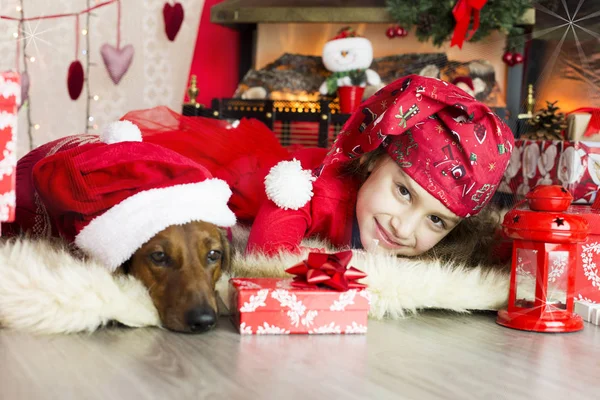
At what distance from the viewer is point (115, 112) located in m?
2.46

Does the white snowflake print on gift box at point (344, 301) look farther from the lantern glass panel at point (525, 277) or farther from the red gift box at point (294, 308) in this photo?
the lantern glass panel at point (525, 277)

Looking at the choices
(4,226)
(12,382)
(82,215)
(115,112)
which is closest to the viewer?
(12,382)

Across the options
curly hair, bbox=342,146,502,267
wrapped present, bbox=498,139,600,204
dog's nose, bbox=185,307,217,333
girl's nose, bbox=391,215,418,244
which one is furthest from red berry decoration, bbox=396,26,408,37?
dog's nose, bbox=185,307,217,333

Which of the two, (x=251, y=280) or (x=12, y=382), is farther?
(x=251, y=280)

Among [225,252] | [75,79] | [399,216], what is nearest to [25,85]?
[75,79]

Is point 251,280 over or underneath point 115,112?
underneath

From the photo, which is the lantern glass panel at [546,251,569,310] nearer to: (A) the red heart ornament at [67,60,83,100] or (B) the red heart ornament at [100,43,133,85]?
(A) the red heart ornament at [67,60,83,100]

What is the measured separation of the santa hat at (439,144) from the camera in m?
1.41

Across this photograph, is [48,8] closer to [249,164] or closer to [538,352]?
[249,164]

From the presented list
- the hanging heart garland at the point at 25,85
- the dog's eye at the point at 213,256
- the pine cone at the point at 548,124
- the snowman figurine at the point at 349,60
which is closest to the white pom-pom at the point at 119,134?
the dog's eye at the point at 213,256

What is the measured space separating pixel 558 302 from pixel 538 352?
0.61 feet

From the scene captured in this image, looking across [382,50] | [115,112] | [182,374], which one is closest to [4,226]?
[182,374]

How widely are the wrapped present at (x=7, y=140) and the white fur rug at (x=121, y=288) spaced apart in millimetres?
124

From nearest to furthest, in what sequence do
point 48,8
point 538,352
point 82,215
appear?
point 538,352 < point 82,215 < point 48,8
